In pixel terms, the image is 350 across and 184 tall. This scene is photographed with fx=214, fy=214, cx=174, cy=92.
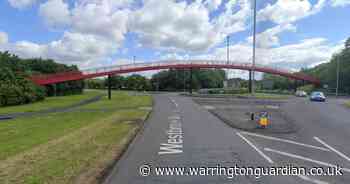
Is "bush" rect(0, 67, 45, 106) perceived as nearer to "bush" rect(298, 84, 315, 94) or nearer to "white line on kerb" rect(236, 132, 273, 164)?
"white line on kerb" rect(236, 132, 273, 164)

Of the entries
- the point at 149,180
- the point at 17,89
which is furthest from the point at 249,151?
the point at 17,89

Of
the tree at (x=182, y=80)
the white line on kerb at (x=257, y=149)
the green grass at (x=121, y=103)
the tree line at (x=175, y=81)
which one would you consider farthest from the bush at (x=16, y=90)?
the tree at (x=182, y=80)

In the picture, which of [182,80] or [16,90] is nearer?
[16,90]

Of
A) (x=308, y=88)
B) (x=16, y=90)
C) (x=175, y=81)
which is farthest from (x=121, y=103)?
(x=175, y=81)

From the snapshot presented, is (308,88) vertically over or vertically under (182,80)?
under

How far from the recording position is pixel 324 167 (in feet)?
18.6

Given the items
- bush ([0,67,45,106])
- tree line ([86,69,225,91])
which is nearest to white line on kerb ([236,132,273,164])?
bush ([0,67,45,106])

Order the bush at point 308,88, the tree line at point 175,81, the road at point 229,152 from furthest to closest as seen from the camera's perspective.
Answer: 1. the tree line at point 175,81
2. the bush at point 308,88
3. the road at point 229,152

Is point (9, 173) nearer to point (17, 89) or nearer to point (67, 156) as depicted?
point (67, 156)

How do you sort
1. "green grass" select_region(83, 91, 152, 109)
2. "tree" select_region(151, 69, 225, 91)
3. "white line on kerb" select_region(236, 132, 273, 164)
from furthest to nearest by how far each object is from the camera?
"tree" select_region(151, 69, 225, 91) < "green grass" select_region(83, 91, 152, 109) < "white line on kerb" select_region(236, 132, 273, 164)

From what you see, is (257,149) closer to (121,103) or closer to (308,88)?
(121,103)

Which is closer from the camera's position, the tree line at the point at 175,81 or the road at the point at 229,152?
the road at the point at 229,152

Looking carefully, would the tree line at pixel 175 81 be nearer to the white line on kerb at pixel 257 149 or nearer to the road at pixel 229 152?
the road at pixel 229 152

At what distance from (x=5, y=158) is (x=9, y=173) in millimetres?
1736
